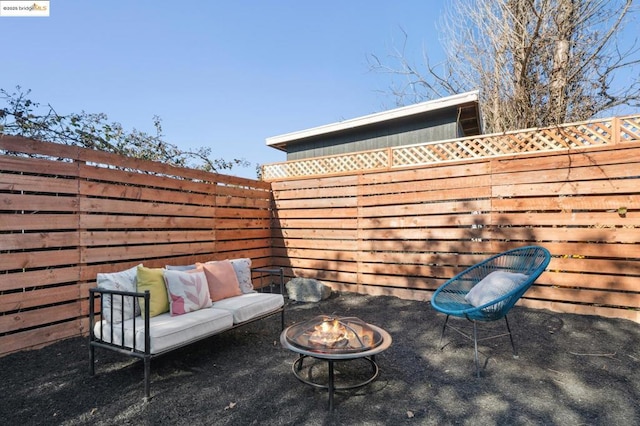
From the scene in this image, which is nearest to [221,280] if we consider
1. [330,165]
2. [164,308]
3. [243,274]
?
[243,274]

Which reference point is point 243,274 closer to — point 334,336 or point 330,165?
point 334,336

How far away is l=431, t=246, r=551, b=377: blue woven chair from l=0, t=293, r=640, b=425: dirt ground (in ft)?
0.90

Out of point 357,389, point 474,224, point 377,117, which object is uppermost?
point 377,117

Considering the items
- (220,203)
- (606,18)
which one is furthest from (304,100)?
(606,18)

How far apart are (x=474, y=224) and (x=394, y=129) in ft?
10.3

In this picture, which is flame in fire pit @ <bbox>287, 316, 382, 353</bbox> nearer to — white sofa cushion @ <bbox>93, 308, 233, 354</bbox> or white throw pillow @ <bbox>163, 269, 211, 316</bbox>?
white sofa cushion @ <bbox>93, 308, 233, 354</bbox>

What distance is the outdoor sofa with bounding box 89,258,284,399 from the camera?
7.63 ft

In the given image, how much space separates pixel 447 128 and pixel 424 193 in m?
2.24

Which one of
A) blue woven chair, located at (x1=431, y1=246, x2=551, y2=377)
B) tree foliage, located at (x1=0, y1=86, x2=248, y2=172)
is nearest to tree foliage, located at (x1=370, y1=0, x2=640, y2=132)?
blue woven chair, located at (x1=431, y1=246, x2=551, y2=377)

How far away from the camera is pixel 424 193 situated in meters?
4.80

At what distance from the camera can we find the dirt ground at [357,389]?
6.53 feet

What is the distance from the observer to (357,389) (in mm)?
2324

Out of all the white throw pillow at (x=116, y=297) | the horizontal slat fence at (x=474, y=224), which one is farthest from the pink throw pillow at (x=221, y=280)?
the horizontal slat fence at (x=474, y=224)

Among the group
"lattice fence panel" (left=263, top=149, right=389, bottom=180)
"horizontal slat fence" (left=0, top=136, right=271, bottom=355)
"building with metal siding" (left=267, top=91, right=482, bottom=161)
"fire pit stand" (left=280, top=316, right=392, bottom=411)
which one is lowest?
"fire pit stand" (left=280, top=316, right=392, bottom=411)
